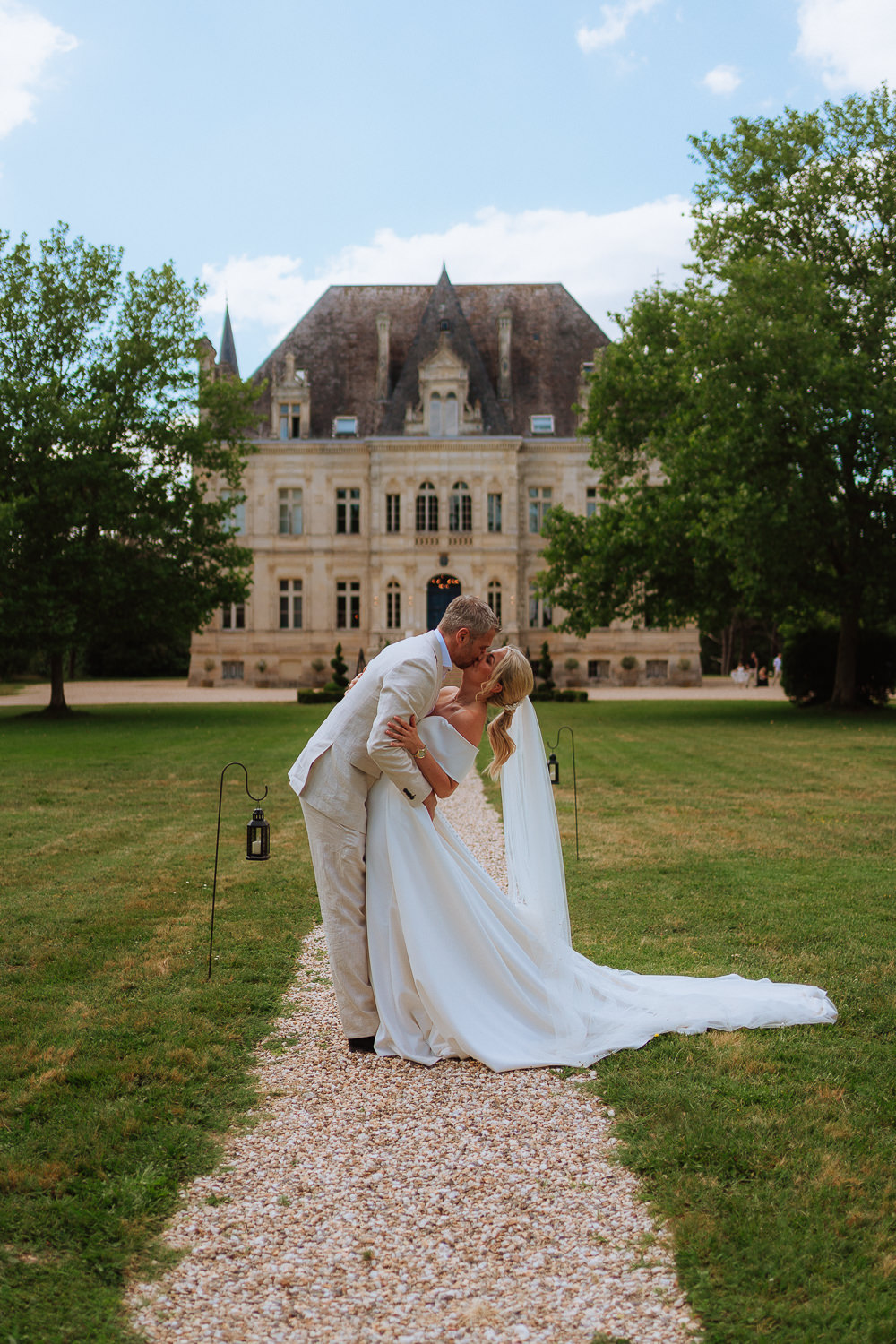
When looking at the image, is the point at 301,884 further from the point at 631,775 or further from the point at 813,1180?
the point at 631,775

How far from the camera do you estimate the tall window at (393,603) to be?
1818 inches

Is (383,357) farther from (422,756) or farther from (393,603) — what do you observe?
(422,756)

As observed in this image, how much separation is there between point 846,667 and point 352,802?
81.8 feet

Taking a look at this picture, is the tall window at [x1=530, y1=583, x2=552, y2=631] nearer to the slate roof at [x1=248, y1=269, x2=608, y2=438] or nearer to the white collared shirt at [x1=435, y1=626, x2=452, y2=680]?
the slate roof at [x1=248, y1=269, x2=608, y2=438]

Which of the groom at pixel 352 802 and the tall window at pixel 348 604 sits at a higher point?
the tall window at pixel 348 604

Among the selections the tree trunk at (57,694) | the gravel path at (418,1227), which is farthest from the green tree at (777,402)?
the gravel path at (418,1227)

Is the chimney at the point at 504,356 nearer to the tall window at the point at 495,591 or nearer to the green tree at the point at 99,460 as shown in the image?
the tall window at the point at 495,591

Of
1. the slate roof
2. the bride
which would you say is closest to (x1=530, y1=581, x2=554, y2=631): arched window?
the slate roof

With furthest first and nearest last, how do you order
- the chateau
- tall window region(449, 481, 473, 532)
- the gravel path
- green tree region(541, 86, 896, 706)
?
1. tall window region(449, 481, 473, 532)
2. the chateau
3. green tree region(541, 86, 896, 706)
4. the gravel path

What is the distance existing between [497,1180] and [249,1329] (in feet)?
3.60

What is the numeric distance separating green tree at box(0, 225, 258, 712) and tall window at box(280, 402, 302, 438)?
59.7 ft

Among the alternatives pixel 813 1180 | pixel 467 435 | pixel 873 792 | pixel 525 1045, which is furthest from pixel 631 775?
pixel 467 435

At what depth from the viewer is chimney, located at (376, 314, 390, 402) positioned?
4691 cm

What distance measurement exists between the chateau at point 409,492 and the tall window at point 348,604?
0.06 meters
